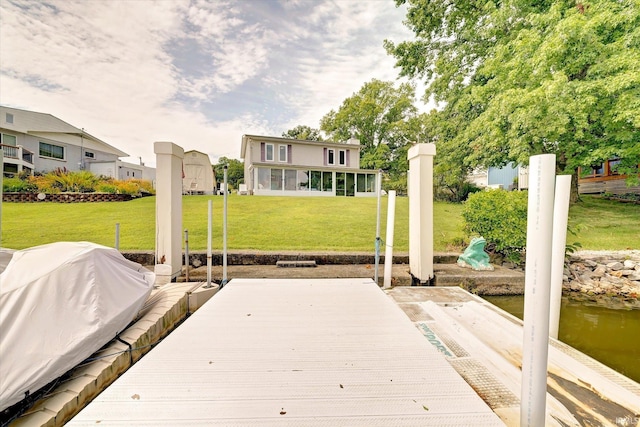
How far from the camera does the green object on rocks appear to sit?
4.50 meters

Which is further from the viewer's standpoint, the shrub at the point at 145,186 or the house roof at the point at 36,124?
Answer: the house roof at the point at 36,124

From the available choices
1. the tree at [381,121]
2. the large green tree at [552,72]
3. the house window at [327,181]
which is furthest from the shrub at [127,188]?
the tree at [381,121]

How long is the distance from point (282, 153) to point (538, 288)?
17009 mm

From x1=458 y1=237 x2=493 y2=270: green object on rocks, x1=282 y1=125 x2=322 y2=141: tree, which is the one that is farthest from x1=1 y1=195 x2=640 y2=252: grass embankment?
x1=282 y1=125 x2=322 y2=141: tree

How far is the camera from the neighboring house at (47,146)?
1489cm

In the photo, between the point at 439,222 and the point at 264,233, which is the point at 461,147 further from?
the point at 264,233

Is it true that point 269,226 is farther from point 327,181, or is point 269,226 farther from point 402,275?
point 327,181

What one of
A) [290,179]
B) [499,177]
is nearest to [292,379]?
[290,179]

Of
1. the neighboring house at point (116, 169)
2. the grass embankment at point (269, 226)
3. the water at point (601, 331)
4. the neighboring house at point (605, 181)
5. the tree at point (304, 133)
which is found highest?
the tree at point (304, 133)

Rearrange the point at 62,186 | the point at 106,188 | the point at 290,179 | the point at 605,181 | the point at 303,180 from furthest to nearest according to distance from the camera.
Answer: the point at 303,180, the point at 290,179, the point at 605,181, the point at 106,188, the point at 62,186

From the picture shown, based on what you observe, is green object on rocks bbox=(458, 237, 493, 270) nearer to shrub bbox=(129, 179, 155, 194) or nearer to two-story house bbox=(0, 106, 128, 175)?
shrub bbox=(129, 179, 155, 194)

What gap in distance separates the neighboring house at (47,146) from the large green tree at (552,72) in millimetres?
21540

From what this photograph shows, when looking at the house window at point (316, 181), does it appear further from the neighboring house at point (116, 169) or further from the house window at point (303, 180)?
the neighboring house at point (116, 169)

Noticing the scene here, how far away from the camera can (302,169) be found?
1691cm
